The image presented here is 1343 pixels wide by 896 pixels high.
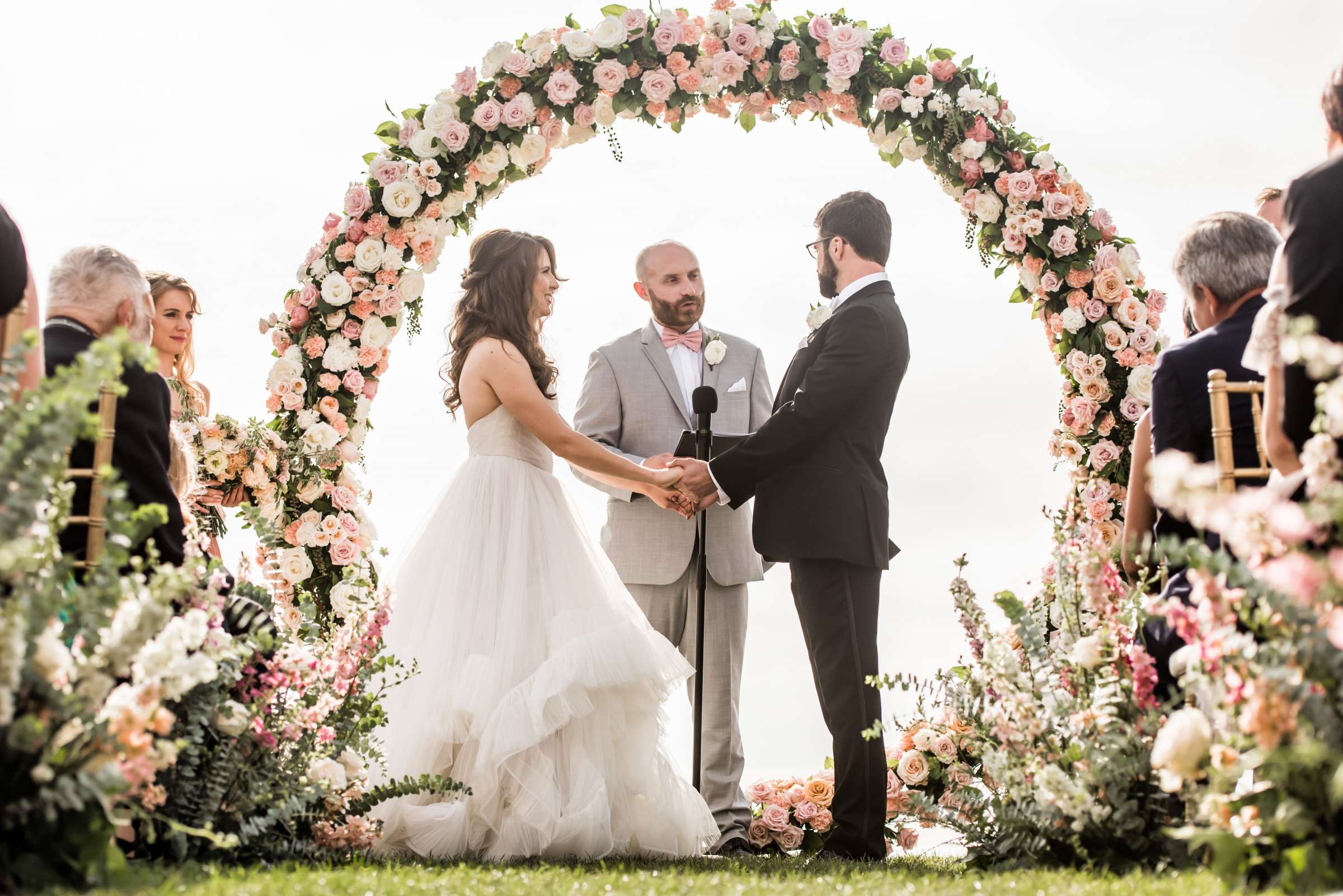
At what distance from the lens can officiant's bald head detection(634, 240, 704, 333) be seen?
6.20 m

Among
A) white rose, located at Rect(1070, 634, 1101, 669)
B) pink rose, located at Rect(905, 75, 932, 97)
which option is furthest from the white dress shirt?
white rose, located at Rect(1070, 634, 1101, 669)

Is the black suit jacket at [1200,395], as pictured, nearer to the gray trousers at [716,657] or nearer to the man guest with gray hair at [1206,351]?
the man guest with gray hair at [1206,351]

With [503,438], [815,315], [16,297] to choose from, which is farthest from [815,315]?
[16,297]

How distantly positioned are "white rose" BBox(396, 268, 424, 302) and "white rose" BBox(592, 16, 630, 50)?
1.47m

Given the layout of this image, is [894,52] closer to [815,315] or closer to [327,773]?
[815,315]

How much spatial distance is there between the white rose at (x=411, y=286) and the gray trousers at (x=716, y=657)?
75.5 inches

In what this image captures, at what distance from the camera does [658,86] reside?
6262mm

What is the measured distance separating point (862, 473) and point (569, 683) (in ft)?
5.26

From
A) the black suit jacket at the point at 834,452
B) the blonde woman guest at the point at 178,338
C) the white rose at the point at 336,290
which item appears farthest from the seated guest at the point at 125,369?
the white rose at the point at 336,290

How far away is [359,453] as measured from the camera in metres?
6.40

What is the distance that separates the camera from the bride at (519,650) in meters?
4.27

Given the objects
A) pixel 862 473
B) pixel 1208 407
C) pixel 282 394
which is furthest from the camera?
pixel 282 394

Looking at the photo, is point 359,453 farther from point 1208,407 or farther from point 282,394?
point 1208,407

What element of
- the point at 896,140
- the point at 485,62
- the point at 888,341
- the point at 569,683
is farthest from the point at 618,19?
the point at 569,683
